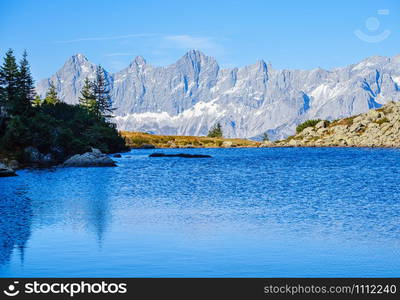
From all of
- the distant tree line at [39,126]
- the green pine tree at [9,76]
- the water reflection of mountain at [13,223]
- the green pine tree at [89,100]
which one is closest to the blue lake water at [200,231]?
the water reflection of mountain at [13,223]

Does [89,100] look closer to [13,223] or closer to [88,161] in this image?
[88,161]

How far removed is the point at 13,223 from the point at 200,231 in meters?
12.3

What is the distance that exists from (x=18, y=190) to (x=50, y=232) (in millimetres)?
25989

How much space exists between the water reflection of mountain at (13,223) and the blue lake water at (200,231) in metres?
0.06

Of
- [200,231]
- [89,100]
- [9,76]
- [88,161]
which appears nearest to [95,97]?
[89,100]

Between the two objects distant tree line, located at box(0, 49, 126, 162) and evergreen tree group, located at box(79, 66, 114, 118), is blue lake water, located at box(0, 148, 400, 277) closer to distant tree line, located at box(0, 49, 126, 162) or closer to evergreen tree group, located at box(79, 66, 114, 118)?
distant tree line, located at box(0, 49, 126, 162)

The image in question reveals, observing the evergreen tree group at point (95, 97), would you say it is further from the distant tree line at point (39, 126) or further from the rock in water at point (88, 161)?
the rock in water at point (88, 161)

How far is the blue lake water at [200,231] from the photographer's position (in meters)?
22.7

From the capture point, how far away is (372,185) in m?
60.8

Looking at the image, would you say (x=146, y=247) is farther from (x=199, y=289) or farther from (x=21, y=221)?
(x=21, y=221)

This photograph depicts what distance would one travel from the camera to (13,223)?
33.8m

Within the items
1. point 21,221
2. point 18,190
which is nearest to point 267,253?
point 21,221

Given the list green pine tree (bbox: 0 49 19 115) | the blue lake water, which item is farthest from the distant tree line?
the blue lake water

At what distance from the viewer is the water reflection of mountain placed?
1033 inches
